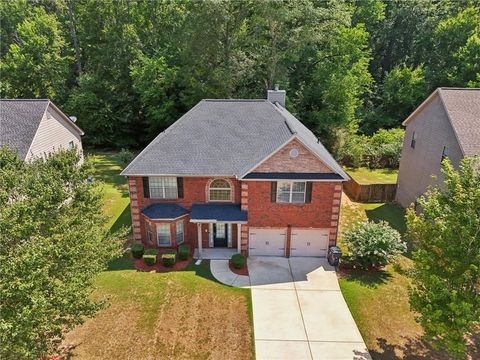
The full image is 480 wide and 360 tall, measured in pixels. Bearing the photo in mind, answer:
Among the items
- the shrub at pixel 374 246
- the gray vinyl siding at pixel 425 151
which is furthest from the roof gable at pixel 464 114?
the shrub at pixel 374 246

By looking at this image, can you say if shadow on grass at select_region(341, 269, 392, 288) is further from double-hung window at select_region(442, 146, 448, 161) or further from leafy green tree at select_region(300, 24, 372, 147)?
leafy green tree at select_region(300, 24, 372, 147)

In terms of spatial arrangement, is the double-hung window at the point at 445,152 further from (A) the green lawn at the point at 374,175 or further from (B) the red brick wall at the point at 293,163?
(A) the green lawn at the point at 374,175

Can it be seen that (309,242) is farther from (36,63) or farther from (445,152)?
(36,63)

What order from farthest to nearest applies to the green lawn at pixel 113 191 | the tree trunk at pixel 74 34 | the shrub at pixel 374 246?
the tree trunk at pixel 74 34, the green lawn at pixel 113 191, the shrub at pixel 374 246

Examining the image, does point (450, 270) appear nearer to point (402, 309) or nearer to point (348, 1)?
point (402, 309)

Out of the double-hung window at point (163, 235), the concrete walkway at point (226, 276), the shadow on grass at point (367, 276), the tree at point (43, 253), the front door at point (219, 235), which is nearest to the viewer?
the tree at point (43, 253)

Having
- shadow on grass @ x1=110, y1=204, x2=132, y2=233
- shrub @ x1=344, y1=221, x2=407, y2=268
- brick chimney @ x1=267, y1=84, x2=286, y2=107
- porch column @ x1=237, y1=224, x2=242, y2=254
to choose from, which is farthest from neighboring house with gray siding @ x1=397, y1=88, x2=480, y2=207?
shadow on grass @ x1=110, y1=204, x2=132, y2=233
